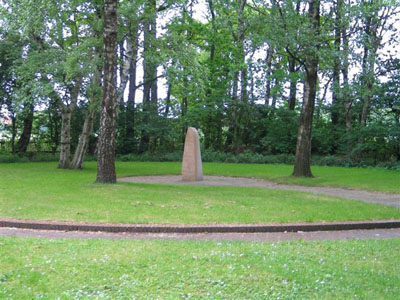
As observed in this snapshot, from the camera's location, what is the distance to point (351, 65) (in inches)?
723

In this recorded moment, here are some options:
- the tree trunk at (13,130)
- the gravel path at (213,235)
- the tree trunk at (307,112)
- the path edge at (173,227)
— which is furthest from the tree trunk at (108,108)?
the tree trunk at (13,130)

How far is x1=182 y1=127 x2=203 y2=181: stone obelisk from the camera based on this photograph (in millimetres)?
19000

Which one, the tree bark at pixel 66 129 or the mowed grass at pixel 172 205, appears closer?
the mowed grass at pixel 172 205

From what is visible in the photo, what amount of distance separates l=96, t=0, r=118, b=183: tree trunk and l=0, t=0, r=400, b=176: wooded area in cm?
14

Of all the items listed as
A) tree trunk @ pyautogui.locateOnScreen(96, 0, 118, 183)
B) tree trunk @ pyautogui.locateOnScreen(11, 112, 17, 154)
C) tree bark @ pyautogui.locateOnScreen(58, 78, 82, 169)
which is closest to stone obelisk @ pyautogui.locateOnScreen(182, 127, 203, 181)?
tree trunk @ pyautogui.locateOnScreen(96, 0, 118, 183)

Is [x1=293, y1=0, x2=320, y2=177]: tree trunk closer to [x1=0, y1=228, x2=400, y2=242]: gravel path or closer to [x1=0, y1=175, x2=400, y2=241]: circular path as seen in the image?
[x1=0, y1=175, x2=400, y2=241]: circular path

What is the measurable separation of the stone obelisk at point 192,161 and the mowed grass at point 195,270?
38.3 feet

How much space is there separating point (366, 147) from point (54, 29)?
1946 centimetres

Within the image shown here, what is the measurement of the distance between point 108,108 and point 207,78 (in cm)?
1080

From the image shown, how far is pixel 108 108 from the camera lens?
16.1 metres

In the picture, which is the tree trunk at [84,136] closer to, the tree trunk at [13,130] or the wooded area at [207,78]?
the wooded area at [207,78]

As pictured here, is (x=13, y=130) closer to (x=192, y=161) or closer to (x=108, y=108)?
(x=192, y=161)

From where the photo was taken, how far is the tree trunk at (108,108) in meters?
16.1

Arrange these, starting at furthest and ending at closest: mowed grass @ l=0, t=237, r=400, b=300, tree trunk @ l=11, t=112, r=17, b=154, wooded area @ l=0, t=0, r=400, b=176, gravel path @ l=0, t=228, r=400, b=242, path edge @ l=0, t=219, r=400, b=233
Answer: tree trunk @ l=11, t=112, r=17, b=154
wooded area @ l=0, t=0, r=400, b=176
path edge @ l=0, t=219, r=400, b=233
gravel path @ l=0, t=228, r=400, b=242
mowed grass @ l=0, t=237, r=400, b=300
